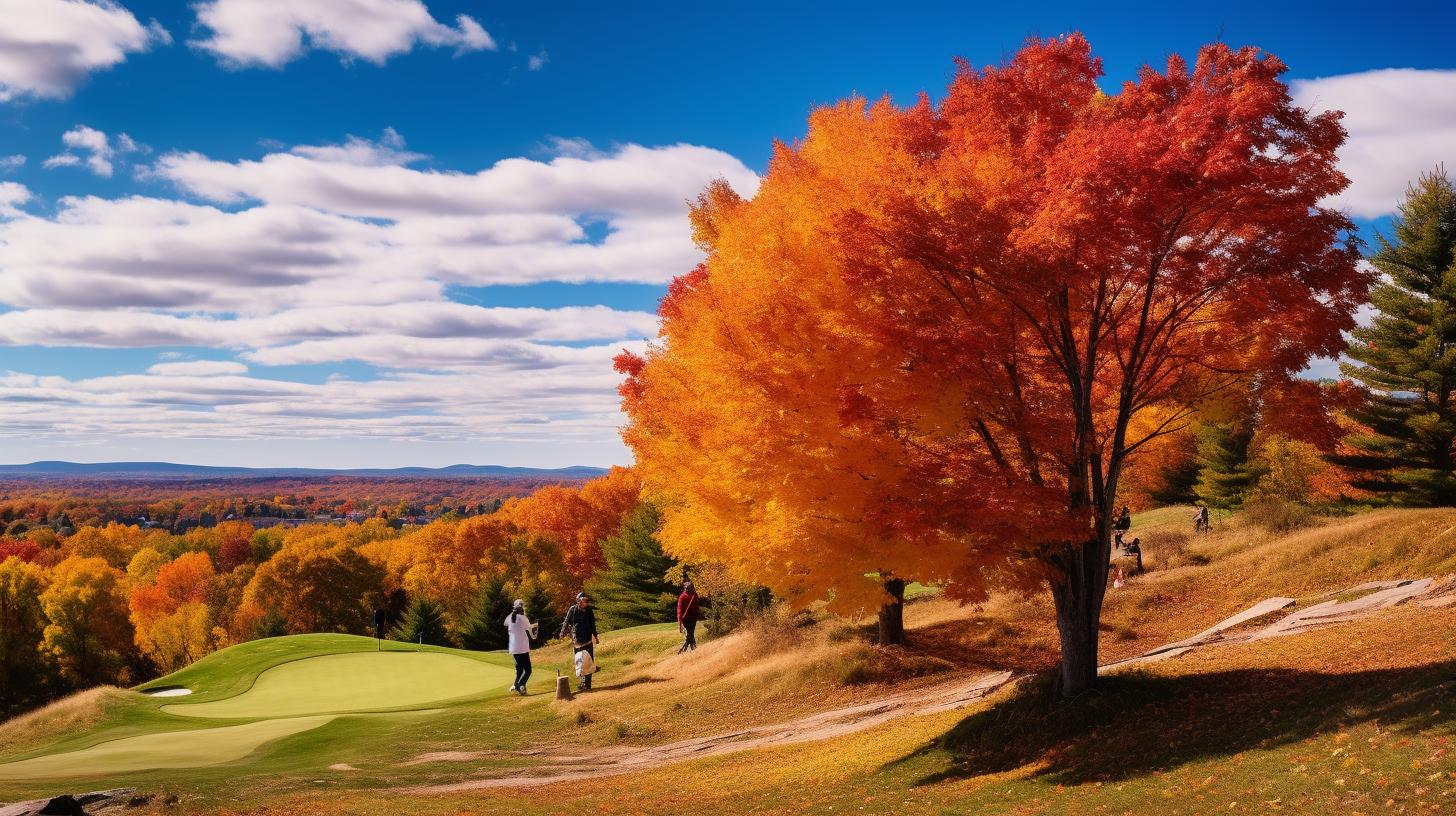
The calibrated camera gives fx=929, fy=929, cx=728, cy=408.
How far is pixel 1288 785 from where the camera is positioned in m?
7.95

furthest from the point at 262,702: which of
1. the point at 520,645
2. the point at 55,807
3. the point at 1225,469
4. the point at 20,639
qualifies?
the point at 1225,469

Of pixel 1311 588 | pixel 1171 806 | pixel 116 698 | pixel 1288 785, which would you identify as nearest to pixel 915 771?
pixel 1171 806

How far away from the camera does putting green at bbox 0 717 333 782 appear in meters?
14.1

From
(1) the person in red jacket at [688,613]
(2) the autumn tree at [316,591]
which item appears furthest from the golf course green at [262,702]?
(2) the autumn tree at [316,591]

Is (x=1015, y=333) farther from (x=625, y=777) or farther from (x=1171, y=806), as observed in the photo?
(x=625, y=777)

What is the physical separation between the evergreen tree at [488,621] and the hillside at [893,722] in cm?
1984

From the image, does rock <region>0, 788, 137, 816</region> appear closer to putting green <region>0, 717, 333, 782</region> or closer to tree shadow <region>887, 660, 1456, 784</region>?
putting green <region>0, 717, 333, 782</region>

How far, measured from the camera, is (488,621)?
154 ft

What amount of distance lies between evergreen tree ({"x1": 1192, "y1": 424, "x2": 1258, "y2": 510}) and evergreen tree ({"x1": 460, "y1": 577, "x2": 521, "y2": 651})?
36.1 m

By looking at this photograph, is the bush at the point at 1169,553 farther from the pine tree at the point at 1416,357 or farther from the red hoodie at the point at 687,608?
the red hoodie at the point at 687,608

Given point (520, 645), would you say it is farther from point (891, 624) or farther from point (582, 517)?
point (582, 517)

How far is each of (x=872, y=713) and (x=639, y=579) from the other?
29.2 m

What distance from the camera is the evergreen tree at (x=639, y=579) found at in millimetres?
43000

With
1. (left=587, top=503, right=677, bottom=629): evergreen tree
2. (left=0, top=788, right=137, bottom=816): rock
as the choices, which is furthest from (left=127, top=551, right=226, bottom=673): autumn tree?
(left=0, top=788, right=137, bottom=816): rock
